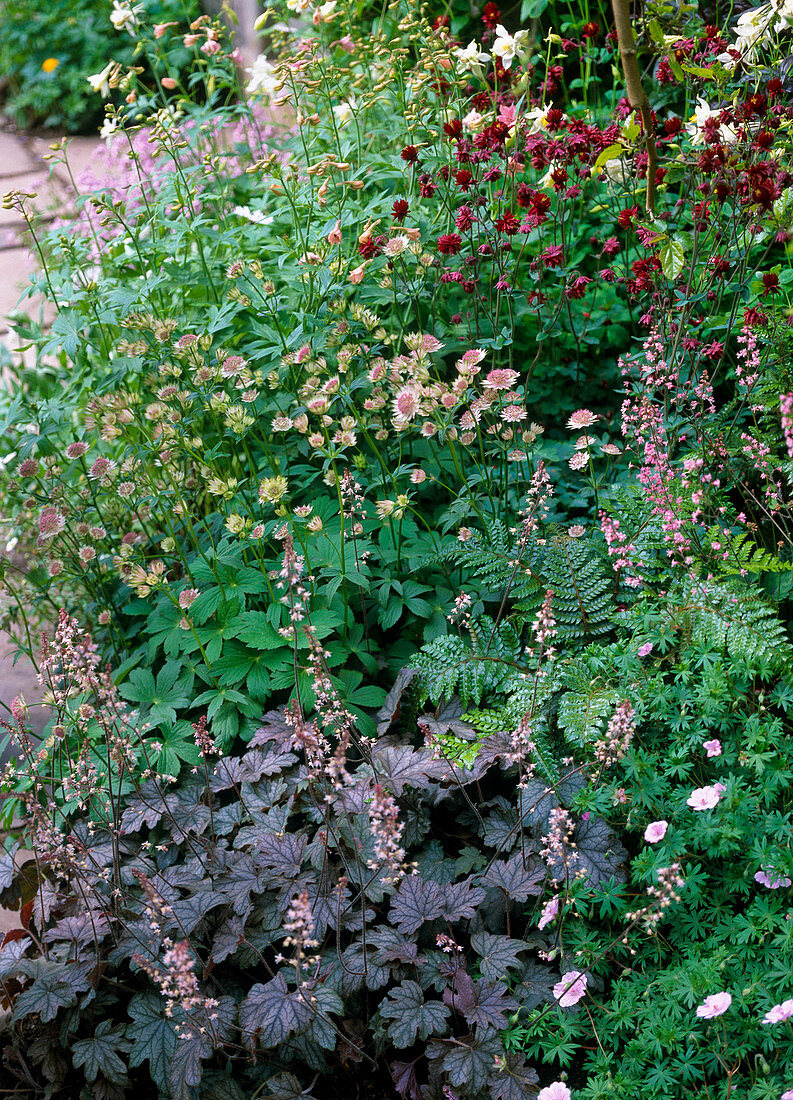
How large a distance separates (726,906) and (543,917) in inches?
13.5

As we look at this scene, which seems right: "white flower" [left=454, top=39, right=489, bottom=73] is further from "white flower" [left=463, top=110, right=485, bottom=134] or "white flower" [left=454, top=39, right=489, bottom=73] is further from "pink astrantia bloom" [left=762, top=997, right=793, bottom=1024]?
"pink astrantia bloom" [left=762, top=997, right=793, bottom=1024]

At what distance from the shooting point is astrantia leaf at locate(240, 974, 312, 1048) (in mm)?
1588

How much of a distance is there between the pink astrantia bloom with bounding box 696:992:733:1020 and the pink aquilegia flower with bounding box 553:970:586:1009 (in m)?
0.21

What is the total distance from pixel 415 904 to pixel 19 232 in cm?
498

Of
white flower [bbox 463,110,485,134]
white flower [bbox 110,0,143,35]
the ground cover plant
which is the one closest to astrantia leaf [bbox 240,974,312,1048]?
the ground cover plant

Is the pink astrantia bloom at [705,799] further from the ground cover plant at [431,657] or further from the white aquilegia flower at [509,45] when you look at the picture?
the white aquilegia flower at [509,45]

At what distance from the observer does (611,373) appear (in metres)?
2.94

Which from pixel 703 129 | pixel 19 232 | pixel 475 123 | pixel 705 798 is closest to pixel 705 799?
pixel 705 798

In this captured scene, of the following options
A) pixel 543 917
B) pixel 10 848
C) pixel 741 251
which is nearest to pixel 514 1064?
pixel 543 917

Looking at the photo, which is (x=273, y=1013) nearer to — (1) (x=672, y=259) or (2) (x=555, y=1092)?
(2) (x=555, y=1092)

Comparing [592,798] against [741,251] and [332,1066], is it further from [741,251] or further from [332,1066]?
[741,251]

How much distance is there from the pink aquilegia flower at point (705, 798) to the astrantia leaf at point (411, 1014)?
59 cm

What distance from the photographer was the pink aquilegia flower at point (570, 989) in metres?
1.63

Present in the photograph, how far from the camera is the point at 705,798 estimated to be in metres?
1.70
